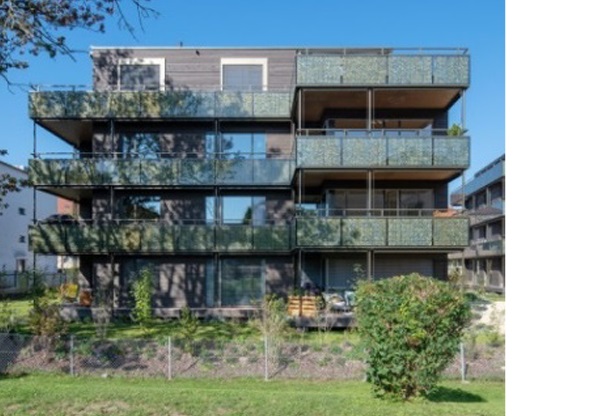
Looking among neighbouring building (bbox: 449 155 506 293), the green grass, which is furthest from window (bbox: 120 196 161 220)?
neighbouring building (bbox: 449 155 506 293)

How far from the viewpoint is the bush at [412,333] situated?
8.19 metres

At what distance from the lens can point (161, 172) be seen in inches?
905

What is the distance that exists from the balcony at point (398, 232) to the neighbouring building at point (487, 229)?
71.0ft

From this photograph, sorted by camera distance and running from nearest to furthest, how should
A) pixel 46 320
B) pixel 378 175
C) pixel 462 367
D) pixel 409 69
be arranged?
pixel 462 367, pixel 46 320, pixel 409 69, pixel 378 175

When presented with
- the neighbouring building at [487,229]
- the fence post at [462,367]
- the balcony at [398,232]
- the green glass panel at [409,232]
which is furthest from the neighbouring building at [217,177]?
the neighbouring building at [487,229]

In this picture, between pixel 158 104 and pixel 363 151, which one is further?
pixel 158 104

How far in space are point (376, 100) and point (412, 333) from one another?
614 inches

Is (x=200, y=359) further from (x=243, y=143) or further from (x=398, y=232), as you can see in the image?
(x=243, y=143)

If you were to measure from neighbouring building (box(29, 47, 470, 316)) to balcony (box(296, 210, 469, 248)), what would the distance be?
0.84 meters

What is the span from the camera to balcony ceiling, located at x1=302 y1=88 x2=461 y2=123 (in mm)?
21109

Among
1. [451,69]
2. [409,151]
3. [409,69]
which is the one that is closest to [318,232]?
[409,151]

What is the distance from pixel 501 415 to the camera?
715 centimetres
